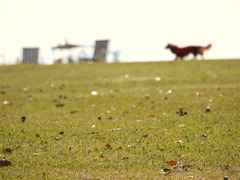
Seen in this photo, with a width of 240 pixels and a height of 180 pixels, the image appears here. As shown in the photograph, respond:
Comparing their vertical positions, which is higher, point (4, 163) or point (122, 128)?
Result: point (122, 128)

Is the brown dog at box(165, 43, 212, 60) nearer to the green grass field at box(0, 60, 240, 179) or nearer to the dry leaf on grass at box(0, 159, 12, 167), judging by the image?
the green grass field at box(0, 60, 240, 179)

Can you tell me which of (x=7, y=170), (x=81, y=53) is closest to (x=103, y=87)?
(x=7, y=170)

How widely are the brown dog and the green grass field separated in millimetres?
810

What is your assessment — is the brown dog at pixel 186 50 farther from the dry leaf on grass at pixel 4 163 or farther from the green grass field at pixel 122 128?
the dry leaf on grass at pixel 4 163

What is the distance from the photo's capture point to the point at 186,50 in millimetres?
6953

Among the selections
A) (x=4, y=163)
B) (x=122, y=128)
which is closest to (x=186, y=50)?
(x=122, y=128)

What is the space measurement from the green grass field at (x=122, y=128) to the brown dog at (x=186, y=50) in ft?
2.66

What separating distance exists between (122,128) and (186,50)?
12.2 feet

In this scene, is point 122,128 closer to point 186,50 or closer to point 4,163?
point 4,163

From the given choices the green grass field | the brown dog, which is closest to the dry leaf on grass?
the green grass field

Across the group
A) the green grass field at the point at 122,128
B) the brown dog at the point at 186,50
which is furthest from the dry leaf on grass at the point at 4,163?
the brown dog at the point at 186,50

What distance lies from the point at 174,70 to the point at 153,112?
5312mm

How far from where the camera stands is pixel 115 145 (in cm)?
318

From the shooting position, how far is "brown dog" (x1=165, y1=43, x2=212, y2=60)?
637 centimetres
